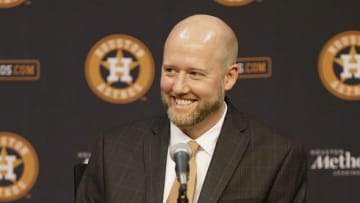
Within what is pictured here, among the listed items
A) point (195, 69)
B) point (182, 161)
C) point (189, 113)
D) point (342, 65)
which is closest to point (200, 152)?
point (189, 113)

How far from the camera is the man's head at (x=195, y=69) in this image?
193 centimetres

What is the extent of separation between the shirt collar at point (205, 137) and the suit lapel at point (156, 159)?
0.08 ft

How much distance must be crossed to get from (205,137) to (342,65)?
1107mm

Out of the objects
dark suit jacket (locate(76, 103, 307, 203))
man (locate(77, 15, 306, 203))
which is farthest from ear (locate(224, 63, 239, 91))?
dark suit jacket (locate(76, 103, 307, 203))

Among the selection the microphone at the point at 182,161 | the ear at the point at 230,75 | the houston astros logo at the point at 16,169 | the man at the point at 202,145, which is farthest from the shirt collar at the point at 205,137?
the houston astros logo at the point at 16,169

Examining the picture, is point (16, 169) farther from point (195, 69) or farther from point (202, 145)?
point (195, 69)

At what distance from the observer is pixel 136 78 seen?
301cm

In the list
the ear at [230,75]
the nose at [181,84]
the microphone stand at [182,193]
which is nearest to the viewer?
the microphone stand at [182,193]

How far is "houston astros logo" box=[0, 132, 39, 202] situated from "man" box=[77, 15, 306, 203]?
0.95 metres

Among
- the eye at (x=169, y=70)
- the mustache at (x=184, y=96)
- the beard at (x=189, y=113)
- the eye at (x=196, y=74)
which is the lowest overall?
the beard at (x=189, y=113)

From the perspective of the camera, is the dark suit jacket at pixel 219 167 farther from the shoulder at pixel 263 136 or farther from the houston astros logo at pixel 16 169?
the houston astros logo at pixel 16 169

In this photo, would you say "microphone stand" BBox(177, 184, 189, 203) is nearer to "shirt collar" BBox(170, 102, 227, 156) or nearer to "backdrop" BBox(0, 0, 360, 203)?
"shirt collar" BBox(170, 102, 227, 156)

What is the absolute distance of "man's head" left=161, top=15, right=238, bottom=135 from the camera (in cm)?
193

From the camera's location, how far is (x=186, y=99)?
196cm
